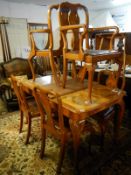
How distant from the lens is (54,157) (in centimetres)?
192

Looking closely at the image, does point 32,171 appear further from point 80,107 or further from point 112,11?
point 112,11

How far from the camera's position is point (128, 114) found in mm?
2914

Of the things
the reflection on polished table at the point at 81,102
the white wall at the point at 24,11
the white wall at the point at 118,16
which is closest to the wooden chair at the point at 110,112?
the reflection on polished table at the point at 81,102

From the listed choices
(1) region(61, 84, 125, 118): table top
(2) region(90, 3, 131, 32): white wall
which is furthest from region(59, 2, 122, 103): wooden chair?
(2) region(90, 3, 131, 32): white wall

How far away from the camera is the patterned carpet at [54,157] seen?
1.72 m

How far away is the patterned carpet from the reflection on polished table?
259 mm

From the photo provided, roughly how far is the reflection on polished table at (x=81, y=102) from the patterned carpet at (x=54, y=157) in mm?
259

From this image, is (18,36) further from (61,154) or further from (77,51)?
(61,154)

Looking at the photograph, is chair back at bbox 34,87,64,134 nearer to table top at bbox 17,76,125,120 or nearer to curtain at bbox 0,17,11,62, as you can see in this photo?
table top at bbox 17,76,125,120

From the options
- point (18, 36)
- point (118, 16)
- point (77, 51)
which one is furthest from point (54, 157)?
point (118, 16)

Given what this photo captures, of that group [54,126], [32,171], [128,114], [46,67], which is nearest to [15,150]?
[32,171]

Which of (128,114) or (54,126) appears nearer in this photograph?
(54,126)

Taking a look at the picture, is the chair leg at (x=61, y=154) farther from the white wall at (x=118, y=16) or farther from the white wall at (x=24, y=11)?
the white wall at (x=118, y=16)

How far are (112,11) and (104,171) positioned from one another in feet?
19.0
